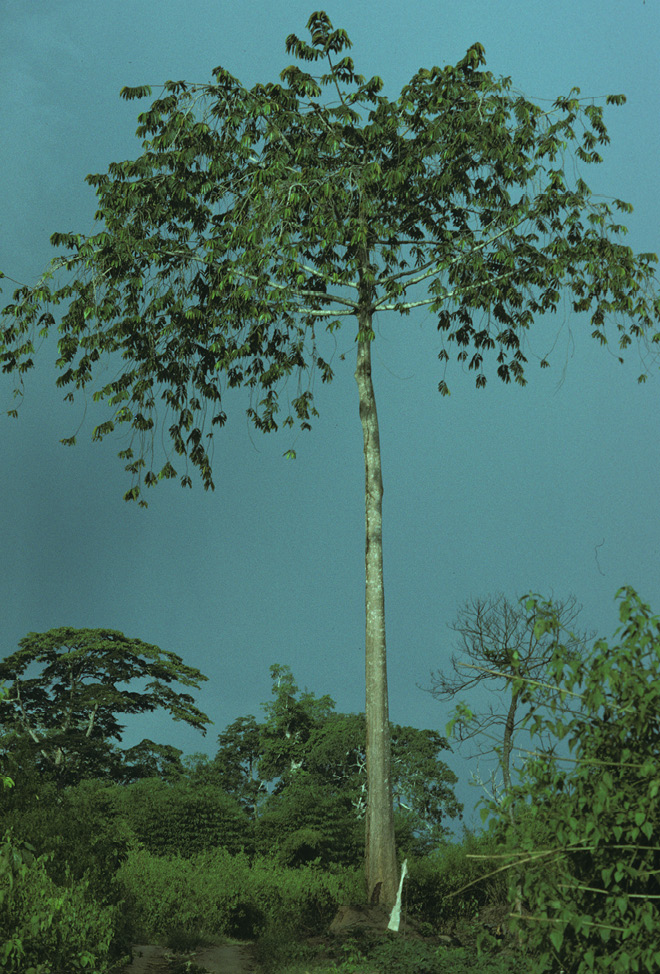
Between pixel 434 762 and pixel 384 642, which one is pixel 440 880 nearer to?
pixel 384 642

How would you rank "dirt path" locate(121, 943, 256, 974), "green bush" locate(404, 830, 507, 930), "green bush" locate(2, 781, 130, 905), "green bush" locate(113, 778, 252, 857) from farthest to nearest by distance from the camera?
"green bush" locate(113, 778, 252, 857) → "green bush" locate(404, 830, 507, 930) → "dirt path" locate(121, 943, 256, 974) → "green bush" locate(2, 781, 130, 905)

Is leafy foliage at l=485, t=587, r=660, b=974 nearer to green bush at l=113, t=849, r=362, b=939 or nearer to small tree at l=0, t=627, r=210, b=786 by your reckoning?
green bush at l=113, t=849, r=362, b=939

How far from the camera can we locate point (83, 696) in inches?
1136

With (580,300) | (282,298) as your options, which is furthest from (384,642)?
(580,300)

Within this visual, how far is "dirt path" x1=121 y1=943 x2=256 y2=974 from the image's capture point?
9711mm

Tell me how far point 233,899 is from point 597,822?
9946 mm

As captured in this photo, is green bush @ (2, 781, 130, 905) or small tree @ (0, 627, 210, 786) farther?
small tree @ (0, 627, 210, 786)

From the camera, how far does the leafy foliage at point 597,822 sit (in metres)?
3.93

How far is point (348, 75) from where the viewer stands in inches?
562

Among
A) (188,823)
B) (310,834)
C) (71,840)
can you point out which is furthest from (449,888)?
(71,840)

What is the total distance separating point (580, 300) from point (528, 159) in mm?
2654

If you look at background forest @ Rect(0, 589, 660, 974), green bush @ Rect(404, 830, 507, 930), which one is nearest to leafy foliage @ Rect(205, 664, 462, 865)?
background forest @ Rect(0, 589, 660, 974)

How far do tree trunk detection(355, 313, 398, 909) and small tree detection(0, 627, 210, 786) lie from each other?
16.1m

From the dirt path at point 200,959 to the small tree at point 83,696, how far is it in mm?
16914
